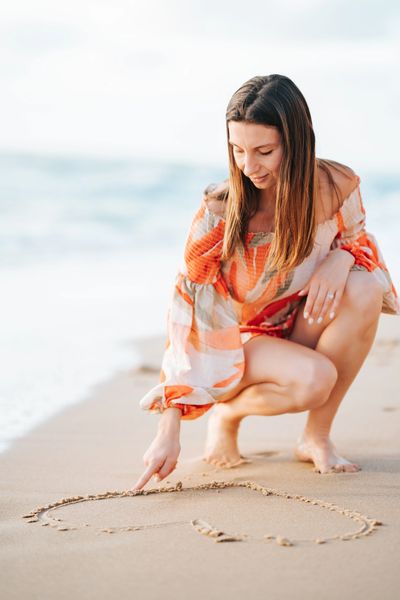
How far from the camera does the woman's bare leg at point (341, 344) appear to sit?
2758 millimetres

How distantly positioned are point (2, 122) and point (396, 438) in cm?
1909

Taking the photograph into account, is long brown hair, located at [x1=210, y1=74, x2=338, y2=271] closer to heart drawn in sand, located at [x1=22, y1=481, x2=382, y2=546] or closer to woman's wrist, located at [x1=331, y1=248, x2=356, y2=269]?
woman's wrist, located at [x1=331, y1=248, x2=356, y2=269]

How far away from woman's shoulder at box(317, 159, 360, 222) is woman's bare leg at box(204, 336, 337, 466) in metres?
0.45

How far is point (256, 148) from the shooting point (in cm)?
246

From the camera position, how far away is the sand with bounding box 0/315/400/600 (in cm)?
176

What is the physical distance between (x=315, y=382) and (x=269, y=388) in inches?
7.0

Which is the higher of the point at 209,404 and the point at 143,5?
the point at 143,5

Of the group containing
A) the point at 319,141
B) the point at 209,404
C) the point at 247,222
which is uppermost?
the point at 319,141

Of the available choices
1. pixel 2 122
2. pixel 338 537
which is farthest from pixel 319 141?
pixel 338 537

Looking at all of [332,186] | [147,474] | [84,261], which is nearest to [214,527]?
[147,474]

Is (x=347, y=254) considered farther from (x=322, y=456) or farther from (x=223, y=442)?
(x=223, y=442)

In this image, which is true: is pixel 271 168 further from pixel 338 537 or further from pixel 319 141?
pixel 319 141

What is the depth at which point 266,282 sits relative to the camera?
2760mm

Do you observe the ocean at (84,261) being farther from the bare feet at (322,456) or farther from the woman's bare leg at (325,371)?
the bare feet at (322,456)
